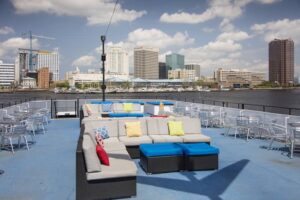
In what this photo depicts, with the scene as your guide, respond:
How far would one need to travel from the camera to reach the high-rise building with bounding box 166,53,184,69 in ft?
578

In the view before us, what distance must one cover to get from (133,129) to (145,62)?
11816 centimetres

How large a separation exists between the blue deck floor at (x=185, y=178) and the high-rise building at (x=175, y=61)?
167 m

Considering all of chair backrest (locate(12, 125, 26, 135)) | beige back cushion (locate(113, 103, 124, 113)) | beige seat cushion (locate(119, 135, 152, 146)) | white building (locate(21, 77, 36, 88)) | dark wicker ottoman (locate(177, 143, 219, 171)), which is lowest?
dark wicker ottoman (locate(177, 143, 219, 171))

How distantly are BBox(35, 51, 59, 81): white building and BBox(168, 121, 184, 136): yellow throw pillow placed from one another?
168 meters

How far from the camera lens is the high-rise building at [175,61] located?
17625 centimetres

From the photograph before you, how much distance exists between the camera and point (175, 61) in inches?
7067

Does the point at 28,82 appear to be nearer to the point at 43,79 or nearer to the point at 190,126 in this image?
the point at 43,79

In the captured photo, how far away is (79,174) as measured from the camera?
392 centimetres

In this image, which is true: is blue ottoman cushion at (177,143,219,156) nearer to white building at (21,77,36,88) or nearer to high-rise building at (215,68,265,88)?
high-rise building at (215,68,265,88)

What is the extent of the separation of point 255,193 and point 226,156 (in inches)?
92.3

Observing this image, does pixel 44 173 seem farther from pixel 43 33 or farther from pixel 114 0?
pixel 43 33

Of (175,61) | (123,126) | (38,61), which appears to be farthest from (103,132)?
(175,61)

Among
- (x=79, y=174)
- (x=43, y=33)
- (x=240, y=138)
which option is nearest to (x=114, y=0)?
(x=240, y=138)

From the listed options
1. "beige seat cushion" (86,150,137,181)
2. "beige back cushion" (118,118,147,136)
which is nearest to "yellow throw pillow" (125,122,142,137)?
"beige back cushion" (118,118,147,136)
